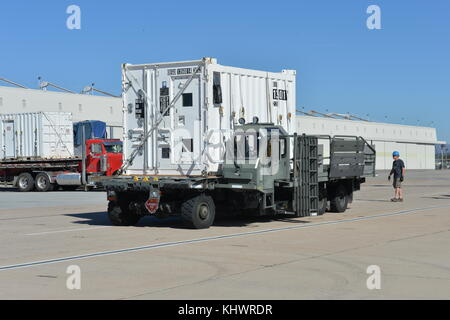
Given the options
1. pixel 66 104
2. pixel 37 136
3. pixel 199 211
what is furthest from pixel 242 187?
pixel 66 104

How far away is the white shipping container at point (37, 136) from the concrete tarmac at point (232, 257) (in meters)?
17.6

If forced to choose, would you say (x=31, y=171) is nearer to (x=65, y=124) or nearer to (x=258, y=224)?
(x=65, y=124)

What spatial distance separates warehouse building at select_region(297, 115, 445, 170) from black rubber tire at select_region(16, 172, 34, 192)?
52578mm

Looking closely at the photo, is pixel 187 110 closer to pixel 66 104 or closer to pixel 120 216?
pixel 120 216

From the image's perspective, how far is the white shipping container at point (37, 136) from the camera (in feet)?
116

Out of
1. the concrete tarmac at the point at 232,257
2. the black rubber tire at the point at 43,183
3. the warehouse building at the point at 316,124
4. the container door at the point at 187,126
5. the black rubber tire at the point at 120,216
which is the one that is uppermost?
the warehouse building at the point at 316,124

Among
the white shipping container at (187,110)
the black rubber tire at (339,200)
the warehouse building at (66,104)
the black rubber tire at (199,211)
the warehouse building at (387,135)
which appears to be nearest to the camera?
the black rubber tire at (199,211)

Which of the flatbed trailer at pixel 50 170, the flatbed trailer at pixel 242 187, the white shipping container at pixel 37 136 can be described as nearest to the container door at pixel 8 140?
the white shipping container at pixel 37 136

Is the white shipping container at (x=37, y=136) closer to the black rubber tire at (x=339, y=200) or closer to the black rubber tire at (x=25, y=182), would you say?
the black rubber tire at (x=25, y=182)

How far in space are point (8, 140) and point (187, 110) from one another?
23722mm

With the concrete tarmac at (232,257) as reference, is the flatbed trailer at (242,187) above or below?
above

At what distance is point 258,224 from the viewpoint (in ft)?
53.9

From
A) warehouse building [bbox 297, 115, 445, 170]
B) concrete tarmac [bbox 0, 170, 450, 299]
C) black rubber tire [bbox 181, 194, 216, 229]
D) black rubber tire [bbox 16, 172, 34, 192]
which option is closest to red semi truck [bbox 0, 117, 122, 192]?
black rubber tire [bbox 16, 172, 34, 192]
